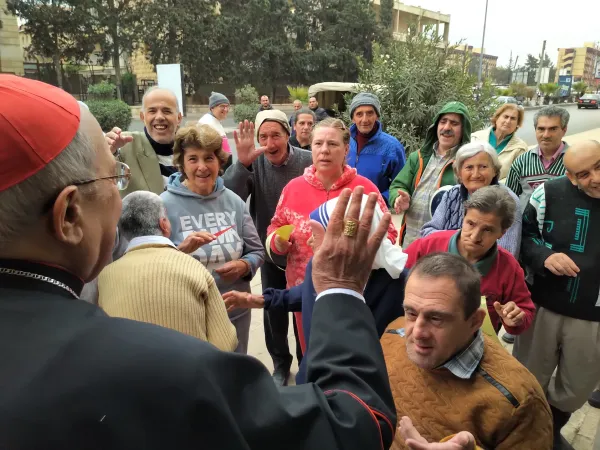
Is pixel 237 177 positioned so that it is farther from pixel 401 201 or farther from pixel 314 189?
pixel 401 201

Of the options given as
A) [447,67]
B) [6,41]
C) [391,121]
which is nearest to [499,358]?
[391,121]

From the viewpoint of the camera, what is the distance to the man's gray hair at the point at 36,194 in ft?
2.50

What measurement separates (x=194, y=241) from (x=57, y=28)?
97.5 feet

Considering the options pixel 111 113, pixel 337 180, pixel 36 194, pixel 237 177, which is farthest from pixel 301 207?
pixel 111 113

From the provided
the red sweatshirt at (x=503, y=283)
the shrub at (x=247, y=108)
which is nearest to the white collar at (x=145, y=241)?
the red sweatshirt at (x=503, y=283)

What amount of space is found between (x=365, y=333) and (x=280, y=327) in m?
2.31

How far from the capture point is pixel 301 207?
9.14ft

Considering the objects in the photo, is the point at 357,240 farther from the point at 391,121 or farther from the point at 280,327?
the point at 391,121

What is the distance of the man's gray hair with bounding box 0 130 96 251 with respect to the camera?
0.76 metres

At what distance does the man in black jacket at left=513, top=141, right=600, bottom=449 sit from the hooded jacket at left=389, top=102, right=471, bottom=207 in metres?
0.90

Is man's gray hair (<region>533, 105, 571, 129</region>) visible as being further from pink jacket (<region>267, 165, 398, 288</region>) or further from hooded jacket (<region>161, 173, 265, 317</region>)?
hooded jacket (<region>161, 173, 265, 317</region>)

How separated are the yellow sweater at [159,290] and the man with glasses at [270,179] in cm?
144

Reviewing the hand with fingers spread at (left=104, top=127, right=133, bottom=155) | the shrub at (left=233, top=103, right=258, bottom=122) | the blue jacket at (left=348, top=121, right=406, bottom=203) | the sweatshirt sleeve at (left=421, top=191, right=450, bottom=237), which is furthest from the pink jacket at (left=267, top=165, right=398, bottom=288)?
the shrub at (left=233, top=103, right=258, bottom=122)

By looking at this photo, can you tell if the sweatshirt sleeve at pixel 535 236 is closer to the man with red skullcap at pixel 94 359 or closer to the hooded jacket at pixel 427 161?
the hooded jacket at pixel 427 161
